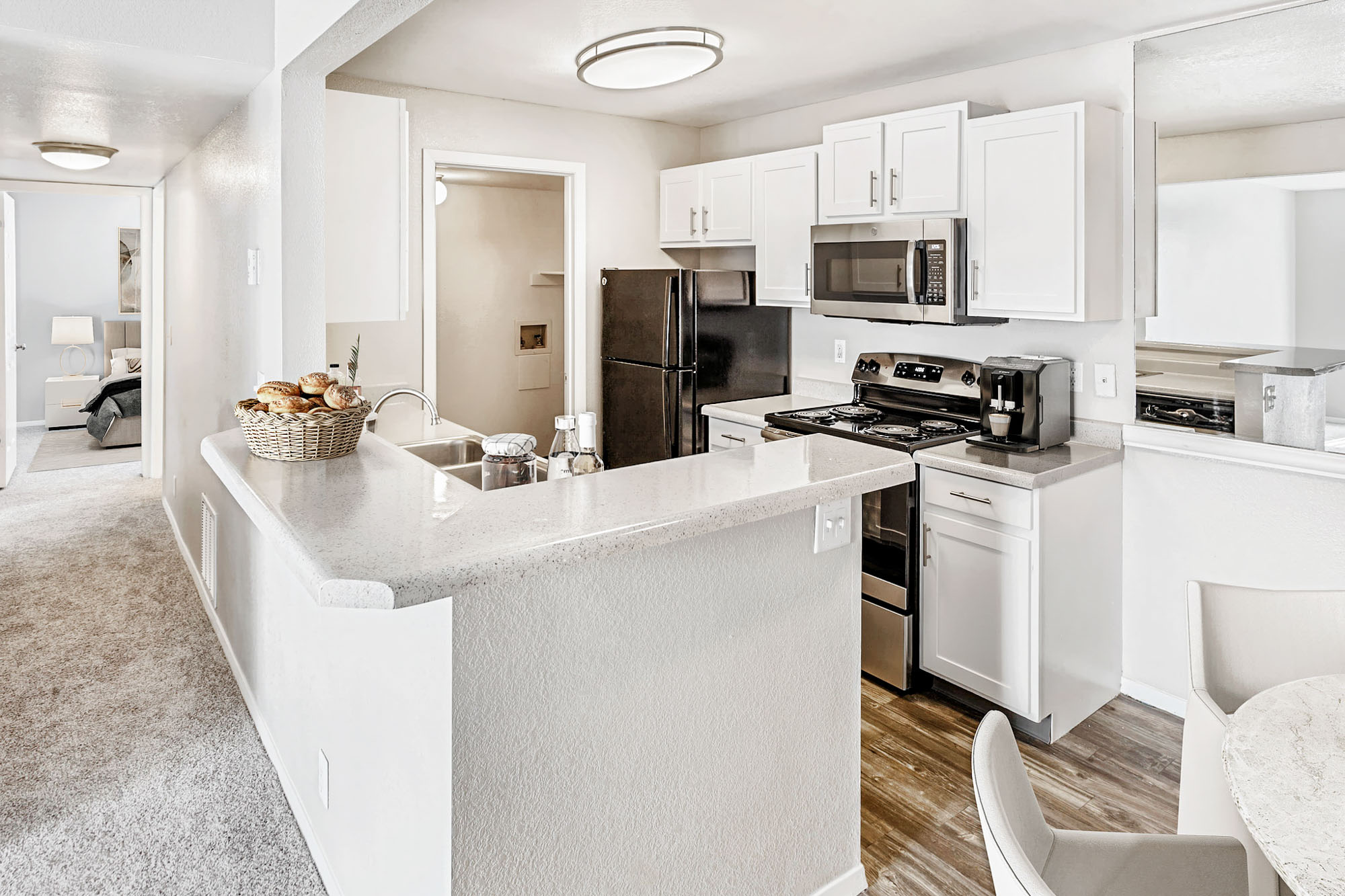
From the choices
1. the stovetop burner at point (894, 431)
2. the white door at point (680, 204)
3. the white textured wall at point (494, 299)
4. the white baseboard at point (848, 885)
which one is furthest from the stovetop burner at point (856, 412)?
the white textured wall at point (494, 299)

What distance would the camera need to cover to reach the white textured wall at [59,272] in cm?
808

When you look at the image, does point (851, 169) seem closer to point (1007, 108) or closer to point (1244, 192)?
point (1007, 108)

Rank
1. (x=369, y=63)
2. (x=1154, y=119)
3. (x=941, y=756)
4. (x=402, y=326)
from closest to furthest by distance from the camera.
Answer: (x=941, y=756) → (x=1154, y=119) → (x=369, y=63) → (x=402, y=326)

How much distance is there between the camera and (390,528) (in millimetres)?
1241

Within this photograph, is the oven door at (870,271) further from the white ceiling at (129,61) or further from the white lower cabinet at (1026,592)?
the white ceiling at (129,61)

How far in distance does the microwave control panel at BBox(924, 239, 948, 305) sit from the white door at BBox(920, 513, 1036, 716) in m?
0.81

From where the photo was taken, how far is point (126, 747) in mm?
2605

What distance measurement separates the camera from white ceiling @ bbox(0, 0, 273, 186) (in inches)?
82.7

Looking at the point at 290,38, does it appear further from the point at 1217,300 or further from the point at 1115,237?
the point at 1217,300

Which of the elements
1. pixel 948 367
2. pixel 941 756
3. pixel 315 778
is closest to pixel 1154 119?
pixel 948 367

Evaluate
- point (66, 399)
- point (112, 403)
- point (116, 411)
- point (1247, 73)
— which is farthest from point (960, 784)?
point (66, 399)

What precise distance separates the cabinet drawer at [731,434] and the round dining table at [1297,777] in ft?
7.46

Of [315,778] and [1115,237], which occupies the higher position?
[1115,237]

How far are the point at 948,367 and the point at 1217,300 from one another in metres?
0.97
